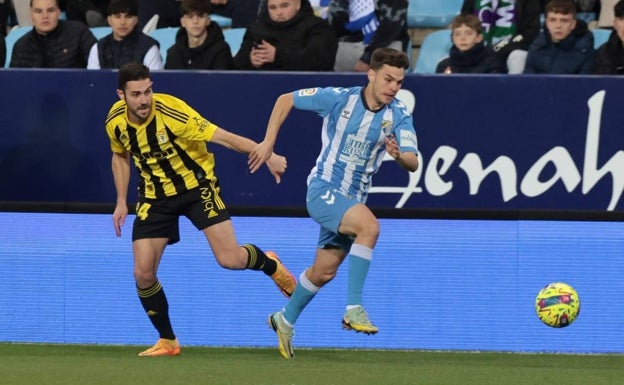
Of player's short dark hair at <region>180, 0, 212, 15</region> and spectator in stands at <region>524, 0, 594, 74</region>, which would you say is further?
player's short dark hair at <region>180, 0, 212, 15</region>

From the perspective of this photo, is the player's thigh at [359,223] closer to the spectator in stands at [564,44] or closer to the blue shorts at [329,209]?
the blue shorts at [329,209]

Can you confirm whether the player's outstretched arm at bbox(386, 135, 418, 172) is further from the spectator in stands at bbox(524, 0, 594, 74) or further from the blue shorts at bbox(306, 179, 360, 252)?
the spectator in stands at bbox(524, 0, 594, 74)

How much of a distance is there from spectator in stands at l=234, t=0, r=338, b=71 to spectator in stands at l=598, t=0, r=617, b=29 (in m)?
2.37

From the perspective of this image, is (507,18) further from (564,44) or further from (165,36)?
(165,36)

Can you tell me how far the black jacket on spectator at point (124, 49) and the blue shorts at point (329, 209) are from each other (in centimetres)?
236

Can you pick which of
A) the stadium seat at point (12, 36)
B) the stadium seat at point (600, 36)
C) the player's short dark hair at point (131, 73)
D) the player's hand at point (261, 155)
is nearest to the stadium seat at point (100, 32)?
the stadium seat at point (12, 36)

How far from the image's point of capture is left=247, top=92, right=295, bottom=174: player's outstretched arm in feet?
26.6

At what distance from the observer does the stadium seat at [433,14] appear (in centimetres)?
1180

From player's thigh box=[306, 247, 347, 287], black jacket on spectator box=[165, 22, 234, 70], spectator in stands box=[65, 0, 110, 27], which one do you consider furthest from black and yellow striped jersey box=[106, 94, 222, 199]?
spectator in stands box=[65, 0, 110, 27]

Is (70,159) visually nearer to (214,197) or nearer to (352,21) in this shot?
(214,197)

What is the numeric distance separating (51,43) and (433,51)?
9.65ft

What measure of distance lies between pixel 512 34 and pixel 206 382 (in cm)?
481

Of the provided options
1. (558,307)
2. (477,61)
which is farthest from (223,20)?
(558,307)

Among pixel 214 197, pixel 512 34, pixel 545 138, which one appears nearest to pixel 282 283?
pixel 214 197
